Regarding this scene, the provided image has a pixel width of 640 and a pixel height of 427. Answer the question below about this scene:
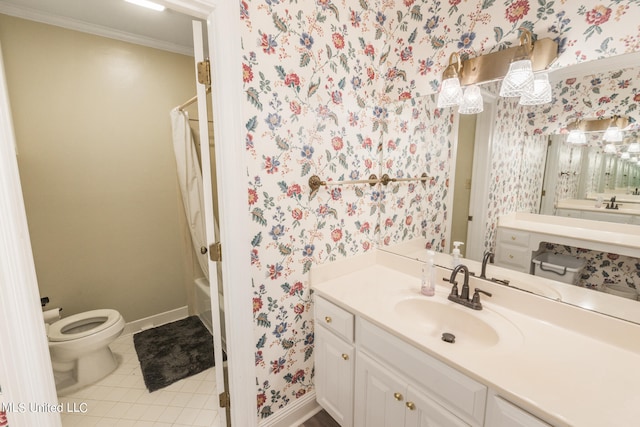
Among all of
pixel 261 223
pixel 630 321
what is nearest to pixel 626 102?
pixel 630 321

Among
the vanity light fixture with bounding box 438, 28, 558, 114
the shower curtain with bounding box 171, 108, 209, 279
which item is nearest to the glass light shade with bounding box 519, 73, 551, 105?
the vanity light fixture with bounding box 438, 28, 558, 114

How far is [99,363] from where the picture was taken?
6.36ft

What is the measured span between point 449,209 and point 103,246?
8.39 ft

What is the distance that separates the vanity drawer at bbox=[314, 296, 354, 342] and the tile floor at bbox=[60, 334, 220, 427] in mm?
930

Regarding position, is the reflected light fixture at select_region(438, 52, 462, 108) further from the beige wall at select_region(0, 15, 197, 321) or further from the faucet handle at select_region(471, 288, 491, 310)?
the beige wall at select_region(0, 15, 197, 321)

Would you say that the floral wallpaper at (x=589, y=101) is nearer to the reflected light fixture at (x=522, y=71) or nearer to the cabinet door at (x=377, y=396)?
the reflected light fixture at (x=522, y=71)

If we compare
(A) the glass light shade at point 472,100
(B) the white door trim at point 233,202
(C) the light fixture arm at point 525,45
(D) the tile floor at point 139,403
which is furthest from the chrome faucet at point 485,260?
(D) the tile floor at point 139,403

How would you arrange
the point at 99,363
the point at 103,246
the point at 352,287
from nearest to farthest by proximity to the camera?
the point at 352,287 → the point at 99,363 → the point at 103,246

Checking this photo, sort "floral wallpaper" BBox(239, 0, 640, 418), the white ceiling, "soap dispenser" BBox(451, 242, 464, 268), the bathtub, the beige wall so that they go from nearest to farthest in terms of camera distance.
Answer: "floral wallpaper" BBox(239, 0, 640, 418) → "soap dispenser" BBox(451, 242, 464, 268) → the white ceiling → the beige wall → the bathtub

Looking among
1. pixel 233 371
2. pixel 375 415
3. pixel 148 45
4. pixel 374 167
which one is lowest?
pixel 375 415

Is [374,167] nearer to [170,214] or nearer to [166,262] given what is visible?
[170,214]

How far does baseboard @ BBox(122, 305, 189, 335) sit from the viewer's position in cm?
244

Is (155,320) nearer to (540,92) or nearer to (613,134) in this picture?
(540,92)

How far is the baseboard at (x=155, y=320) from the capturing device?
2.44 m
